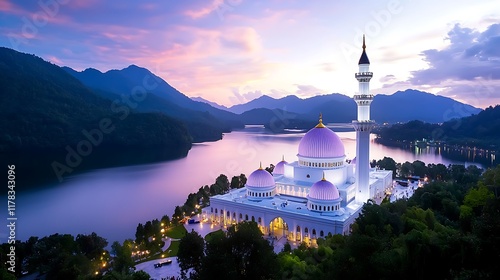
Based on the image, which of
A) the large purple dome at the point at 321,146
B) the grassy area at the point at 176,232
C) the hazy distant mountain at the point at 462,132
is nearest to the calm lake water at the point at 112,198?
the grassy area at the point at 176,232

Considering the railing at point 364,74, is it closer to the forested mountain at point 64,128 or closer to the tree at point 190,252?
the tree at point 190,252

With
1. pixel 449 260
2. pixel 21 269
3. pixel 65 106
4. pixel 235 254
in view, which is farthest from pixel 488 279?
pixel 65 106

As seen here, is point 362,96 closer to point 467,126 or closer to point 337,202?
point 337,202

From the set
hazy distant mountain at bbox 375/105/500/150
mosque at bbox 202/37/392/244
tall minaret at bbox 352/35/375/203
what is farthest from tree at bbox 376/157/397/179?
hazy distant mountain at bbox 375/105/500/150

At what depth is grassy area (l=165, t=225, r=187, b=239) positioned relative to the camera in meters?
24.3

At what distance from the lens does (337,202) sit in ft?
74.8

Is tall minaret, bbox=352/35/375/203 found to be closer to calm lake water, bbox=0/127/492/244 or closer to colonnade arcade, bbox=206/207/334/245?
colonnade arcade, bbox=206/207/334/245

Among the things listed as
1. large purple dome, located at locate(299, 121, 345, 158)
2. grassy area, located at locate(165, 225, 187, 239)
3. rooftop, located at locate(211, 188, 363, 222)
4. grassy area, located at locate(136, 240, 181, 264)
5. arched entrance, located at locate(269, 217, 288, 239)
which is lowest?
grassy area, located at locate(136, 240, 181, 264)

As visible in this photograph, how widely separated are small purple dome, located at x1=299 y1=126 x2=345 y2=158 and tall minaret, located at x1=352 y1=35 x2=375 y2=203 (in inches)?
73.9

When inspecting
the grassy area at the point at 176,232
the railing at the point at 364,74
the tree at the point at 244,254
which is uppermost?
the railing at the point at 364,74

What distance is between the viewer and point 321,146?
87.6 ft

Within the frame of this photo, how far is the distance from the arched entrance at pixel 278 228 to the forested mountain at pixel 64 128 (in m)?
39.8

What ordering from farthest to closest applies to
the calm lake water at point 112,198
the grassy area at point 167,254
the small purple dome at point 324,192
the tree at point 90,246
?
the calm lake water at point 112,198
the small purple dome at point 324,192
the grassy area at point 167,254
the tree at point 90,246

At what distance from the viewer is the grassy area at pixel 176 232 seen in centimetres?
2428
